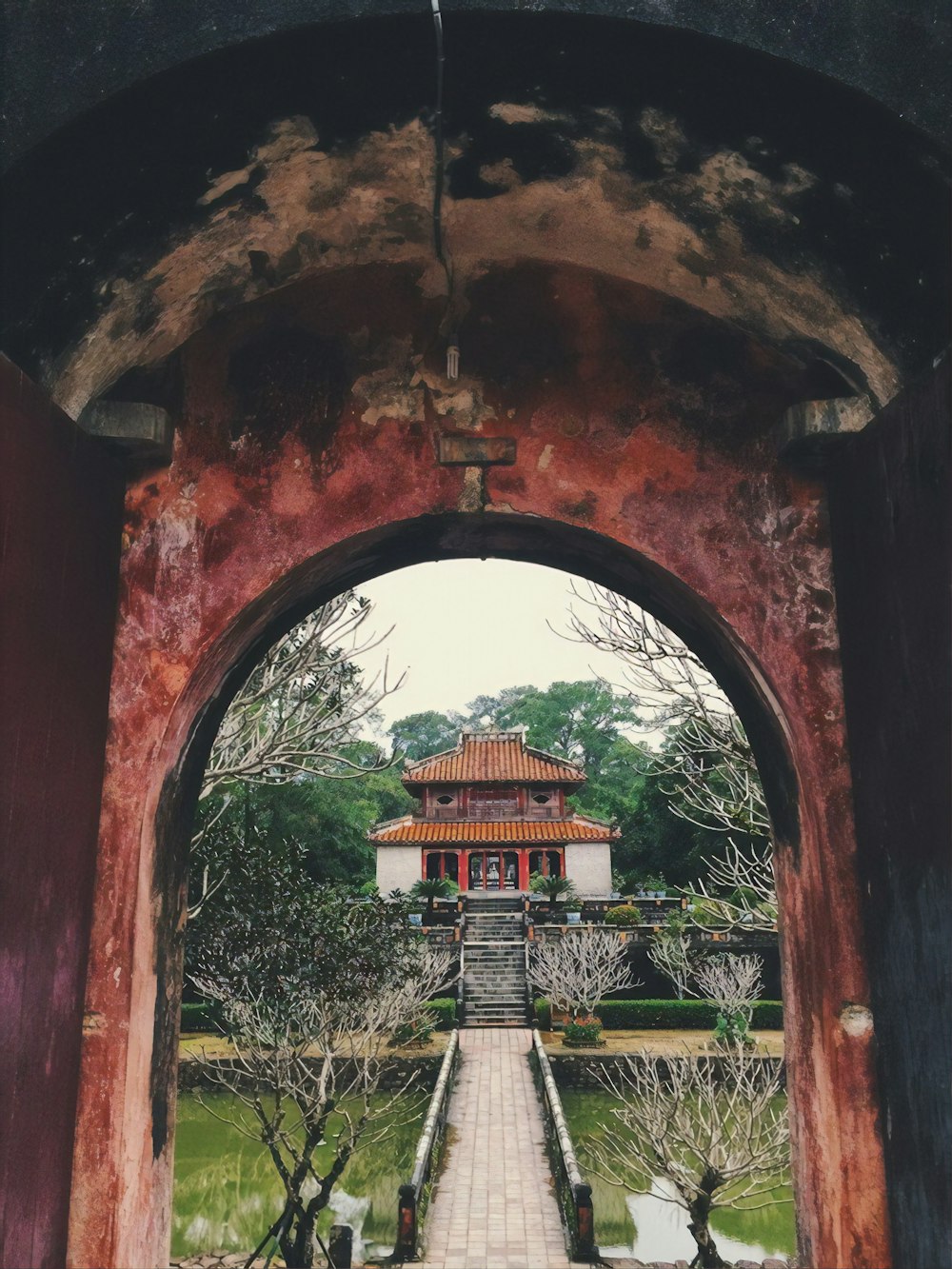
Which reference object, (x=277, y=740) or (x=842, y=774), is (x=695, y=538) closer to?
(x=842, y=774)

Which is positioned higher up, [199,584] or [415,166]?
[415,166]

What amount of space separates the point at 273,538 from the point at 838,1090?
2.52 meters

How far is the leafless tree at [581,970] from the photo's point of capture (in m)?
19.5

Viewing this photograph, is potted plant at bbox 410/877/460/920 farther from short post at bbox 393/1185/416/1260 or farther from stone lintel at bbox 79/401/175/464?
stone lintel at bbox 79/401/175/464

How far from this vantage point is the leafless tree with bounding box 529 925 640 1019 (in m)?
19.5

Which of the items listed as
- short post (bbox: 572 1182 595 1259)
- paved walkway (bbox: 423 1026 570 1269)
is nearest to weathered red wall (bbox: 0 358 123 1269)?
short post (bbox: 572 1182 595 1259)

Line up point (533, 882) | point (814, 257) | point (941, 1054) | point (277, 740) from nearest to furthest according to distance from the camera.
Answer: point (941, 1054) < point (814, 257) < point (277, 740) < point (533, 882)

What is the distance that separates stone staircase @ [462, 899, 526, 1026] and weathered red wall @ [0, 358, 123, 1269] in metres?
19.9

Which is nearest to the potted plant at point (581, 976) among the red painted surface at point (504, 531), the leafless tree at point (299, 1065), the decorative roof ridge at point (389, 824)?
the leafless tree at point (299, 1065)

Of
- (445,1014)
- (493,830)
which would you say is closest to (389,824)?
(493,830)

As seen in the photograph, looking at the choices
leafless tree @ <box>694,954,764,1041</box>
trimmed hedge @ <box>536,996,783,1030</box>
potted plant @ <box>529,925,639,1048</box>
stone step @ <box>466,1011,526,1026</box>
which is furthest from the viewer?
stone step @ <box>466,1011,526,1026</box>

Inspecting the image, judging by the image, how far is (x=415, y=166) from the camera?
9.68 ft

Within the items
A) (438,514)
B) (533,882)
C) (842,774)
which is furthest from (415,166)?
(533,882)

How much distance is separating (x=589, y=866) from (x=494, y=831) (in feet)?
10.6
